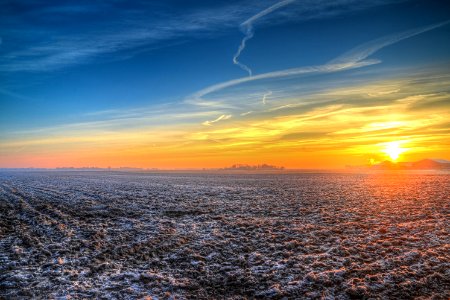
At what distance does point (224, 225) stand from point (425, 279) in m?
9.53

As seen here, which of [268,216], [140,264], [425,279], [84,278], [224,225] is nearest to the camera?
[425,279]

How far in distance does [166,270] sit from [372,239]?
843cm

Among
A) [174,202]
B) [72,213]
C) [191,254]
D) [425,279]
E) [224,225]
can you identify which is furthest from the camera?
[174,202]

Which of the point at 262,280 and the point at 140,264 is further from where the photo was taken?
the point at 140,264

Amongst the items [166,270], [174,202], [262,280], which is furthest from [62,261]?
[174,202]

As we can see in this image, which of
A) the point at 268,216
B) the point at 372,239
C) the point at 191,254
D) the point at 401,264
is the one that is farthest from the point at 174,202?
the point at 401,264

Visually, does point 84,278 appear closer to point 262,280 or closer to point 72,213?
point 262,280

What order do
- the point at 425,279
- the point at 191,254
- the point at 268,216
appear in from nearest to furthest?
the point at 425,279
the point at 191,254
the point at 268,216

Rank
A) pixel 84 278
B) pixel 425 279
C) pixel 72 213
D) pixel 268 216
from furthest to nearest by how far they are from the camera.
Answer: pixel 72 213 → pixel 268 216 → pixel 84 278 → pixel 425 279

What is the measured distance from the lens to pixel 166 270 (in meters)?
9.89

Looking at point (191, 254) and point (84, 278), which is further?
point (191, 254)

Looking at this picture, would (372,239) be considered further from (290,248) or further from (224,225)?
(224,225)

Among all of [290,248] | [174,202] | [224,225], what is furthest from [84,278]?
[174,202]

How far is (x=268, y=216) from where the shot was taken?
62.2 ft
